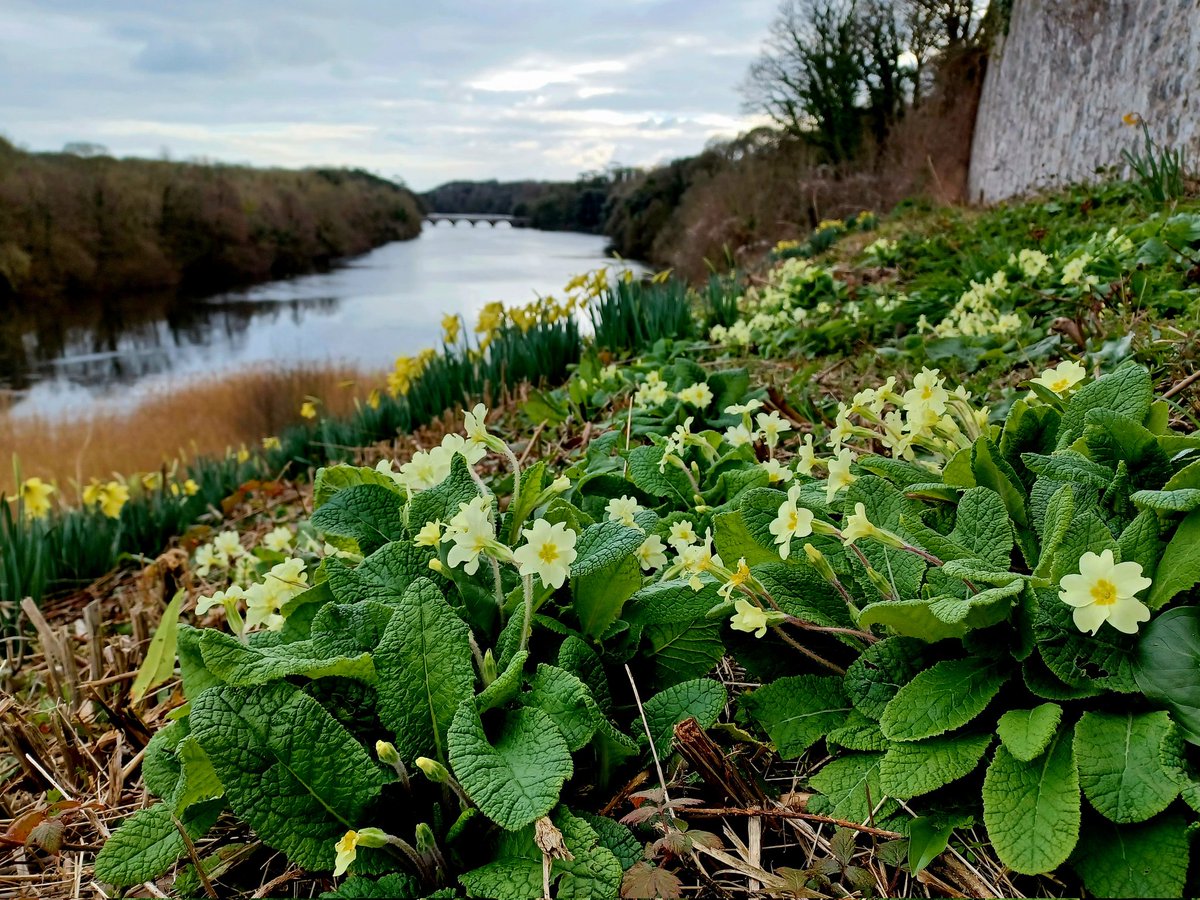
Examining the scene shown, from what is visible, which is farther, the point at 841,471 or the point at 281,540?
the point at 281,540

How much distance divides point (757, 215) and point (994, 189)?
5214mm

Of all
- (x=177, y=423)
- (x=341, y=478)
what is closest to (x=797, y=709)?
(x=341, y=478)

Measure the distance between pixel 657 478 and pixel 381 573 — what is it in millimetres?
598

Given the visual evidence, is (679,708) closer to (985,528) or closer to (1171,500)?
(985,528)

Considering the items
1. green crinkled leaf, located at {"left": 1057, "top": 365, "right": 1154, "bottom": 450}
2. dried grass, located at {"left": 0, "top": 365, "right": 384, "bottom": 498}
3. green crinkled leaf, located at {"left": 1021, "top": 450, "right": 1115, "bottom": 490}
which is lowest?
dried grass, located at {"left": 0, "top": 365, "right": 384, "bottom": 498}

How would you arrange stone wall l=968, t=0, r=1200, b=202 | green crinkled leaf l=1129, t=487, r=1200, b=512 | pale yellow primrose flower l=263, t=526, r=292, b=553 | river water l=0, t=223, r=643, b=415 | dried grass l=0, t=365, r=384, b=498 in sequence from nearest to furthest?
green crinkled leaf l=1129, t=487, r=1200, b=512
pale yellow primrose flower l=263, t=526, r=292, b=553
stone wall l=968, t=0, r=1200, b=202
dried grass l=0, t=365, r=384, b=498
river water l=0, t=223, r=643, b=415

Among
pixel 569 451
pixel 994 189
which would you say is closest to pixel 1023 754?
pixel 569 451

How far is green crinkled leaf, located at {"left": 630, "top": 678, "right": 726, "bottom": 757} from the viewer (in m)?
0.99

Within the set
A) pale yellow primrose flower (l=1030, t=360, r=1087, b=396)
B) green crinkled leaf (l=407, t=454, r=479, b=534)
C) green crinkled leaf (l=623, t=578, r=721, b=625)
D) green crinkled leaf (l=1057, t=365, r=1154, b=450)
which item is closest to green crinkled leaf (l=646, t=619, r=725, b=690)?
green crinkled leaf (l=623, t=578, r=721, b=625)

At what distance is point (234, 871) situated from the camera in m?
0.97

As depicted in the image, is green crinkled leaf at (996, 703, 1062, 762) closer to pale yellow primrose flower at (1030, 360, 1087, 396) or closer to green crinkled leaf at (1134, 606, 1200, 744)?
green crinkled leaf at (1134, 606, 1200, 744)

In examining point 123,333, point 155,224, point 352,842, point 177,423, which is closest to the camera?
point 352,842

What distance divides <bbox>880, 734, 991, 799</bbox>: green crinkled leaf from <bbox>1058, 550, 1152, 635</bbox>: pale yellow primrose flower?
0.65ft

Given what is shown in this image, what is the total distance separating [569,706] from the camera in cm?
93
